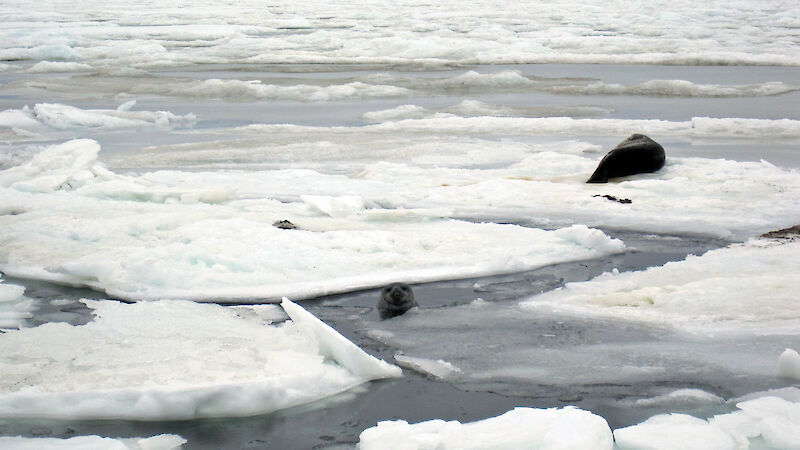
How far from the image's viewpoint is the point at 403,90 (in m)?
12.3

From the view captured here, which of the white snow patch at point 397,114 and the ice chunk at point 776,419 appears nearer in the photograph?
the ice chunk at point 776,419

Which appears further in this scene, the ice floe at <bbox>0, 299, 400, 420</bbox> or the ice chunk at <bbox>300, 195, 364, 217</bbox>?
the ice chunk at <bbox>300, 195, 364, 217</bbox>

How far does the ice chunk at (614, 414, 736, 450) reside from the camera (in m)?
2.63

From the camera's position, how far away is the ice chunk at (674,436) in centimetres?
263

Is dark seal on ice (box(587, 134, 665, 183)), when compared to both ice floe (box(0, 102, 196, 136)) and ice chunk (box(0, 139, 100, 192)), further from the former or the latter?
ice floe (box(0, 102, 196, 136))

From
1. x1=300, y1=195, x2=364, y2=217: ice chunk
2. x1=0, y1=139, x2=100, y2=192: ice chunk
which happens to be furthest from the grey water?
x1=300, y1=195, x2=364, y2=217: ice chunk

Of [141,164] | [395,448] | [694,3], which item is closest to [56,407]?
[395,448]

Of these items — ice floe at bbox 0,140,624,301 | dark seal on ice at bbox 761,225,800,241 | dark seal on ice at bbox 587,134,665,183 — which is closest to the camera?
ice floe at bbox 0,140,624,301

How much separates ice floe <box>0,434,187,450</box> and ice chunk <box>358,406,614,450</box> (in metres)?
0.57

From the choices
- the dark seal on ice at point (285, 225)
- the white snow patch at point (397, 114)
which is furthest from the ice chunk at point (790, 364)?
the white snow patch at point (397, 114)

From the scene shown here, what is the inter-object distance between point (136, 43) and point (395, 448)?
17.9 m

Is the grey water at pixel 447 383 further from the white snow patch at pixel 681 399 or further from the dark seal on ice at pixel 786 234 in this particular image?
the dark seal on ice at pixel 786 234

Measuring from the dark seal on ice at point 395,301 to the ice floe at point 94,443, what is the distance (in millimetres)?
1291

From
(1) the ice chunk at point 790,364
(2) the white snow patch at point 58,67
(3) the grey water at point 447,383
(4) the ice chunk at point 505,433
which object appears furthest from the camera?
(2) the white snow patch at point 58,67
